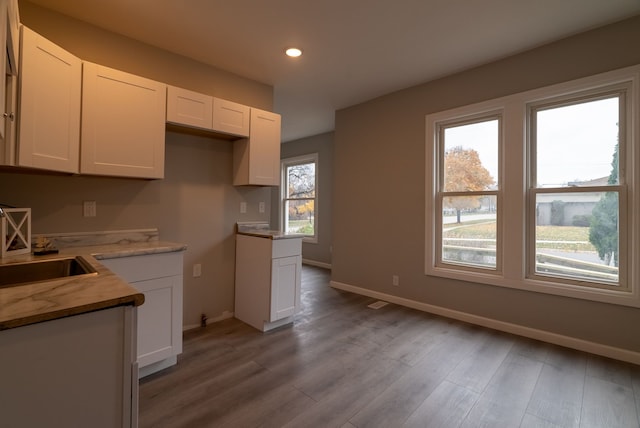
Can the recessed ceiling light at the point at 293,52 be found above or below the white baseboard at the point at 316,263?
above

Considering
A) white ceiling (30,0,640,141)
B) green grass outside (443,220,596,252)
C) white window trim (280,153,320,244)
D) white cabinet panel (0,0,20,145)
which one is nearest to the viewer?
white cabinet panel (0,0,20,145)

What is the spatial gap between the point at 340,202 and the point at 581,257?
2770 millimetres

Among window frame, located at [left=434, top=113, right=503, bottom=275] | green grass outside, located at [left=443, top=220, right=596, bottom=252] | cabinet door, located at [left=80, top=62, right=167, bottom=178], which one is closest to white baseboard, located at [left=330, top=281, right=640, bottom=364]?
window frame, located at [left=434, top=113, right=503, bottom=275]

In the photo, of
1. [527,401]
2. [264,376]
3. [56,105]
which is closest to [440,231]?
[527,401]

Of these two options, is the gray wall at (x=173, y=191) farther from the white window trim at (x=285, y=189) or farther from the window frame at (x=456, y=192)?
the white window trim at (x=285, y=189)

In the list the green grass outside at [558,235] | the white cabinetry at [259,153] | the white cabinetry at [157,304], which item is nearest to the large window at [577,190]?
the green grass outside at [558,235]

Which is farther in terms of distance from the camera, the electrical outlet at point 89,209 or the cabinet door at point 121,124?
the electrical outlet at point 89,209

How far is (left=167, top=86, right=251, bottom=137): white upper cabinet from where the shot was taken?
2.53m

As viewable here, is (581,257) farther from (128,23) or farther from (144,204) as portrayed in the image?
(128,23)

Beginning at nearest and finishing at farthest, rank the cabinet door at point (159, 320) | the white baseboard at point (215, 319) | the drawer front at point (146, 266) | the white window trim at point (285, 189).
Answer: the drawer front at point (146, 266)
the cabinet door at point (159, 320)
the white baseboard at point (215, 319)
the white window trim at point (285, 189)

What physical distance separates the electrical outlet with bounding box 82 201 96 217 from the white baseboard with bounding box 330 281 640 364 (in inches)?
126

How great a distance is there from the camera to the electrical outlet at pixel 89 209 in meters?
2.34

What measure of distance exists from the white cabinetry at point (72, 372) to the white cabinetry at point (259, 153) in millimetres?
2200

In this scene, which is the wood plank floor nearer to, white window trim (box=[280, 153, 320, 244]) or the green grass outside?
the green grass outside
